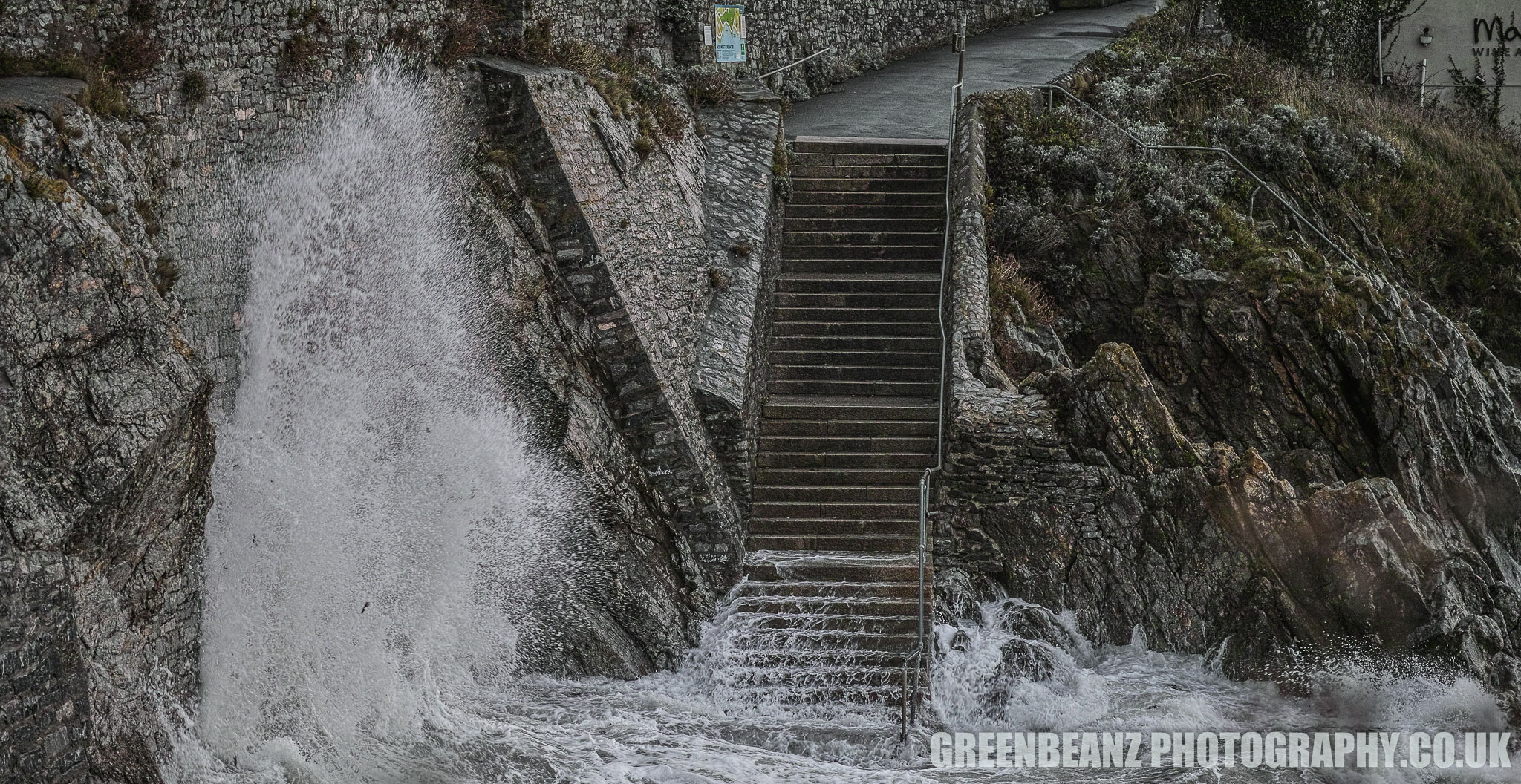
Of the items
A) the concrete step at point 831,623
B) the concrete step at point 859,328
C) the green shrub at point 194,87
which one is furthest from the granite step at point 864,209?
A: the green shrub at point 194,87

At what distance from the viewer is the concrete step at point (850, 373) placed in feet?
48.3

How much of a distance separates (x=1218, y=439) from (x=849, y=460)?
4065 millimetres

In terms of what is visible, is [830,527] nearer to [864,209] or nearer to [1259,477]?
[1259,477]

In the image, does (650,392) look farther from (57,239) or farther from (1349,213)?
(1349,213)

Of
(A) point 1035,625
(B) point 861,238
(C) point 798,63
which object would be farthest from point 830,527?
(C) point 798,63

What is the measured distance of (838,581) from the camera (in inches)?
507

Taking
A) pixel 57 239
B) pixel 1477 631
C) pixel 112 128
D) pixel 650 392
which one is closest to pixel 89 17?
pixel 112 128

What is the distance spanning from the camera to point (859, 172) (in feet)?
55.2

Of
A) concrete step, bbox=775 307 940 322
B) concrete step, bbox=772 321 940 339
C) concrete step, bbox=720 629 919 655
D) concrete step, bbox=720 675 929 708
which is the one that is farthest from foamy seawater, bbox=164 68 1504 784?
concrete step, bbox=775 307 940 322

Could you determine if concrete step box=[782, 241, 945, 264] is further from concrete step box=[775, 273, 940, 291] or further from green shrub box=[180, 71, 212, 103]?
green shrub box=[180, 71, 212, 103]

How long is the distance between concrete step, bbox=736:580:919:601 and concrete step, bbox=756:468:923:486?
1228mm

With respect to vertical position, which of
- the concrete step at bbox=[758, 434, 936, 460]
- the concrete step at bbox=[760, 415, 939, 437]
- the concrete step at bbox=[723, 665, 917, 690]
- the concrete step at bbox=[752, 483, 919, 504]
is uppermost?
the concrete step at bbox=[760, 415, 939, 437]

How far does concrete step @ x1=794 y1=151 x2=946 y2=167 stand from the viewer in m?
16.9

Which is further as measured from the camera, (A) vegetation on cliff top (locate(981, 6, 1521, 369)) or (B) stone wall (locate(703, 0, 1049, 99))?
(B) stone wall (locate(703, 0, 1049, 99))
